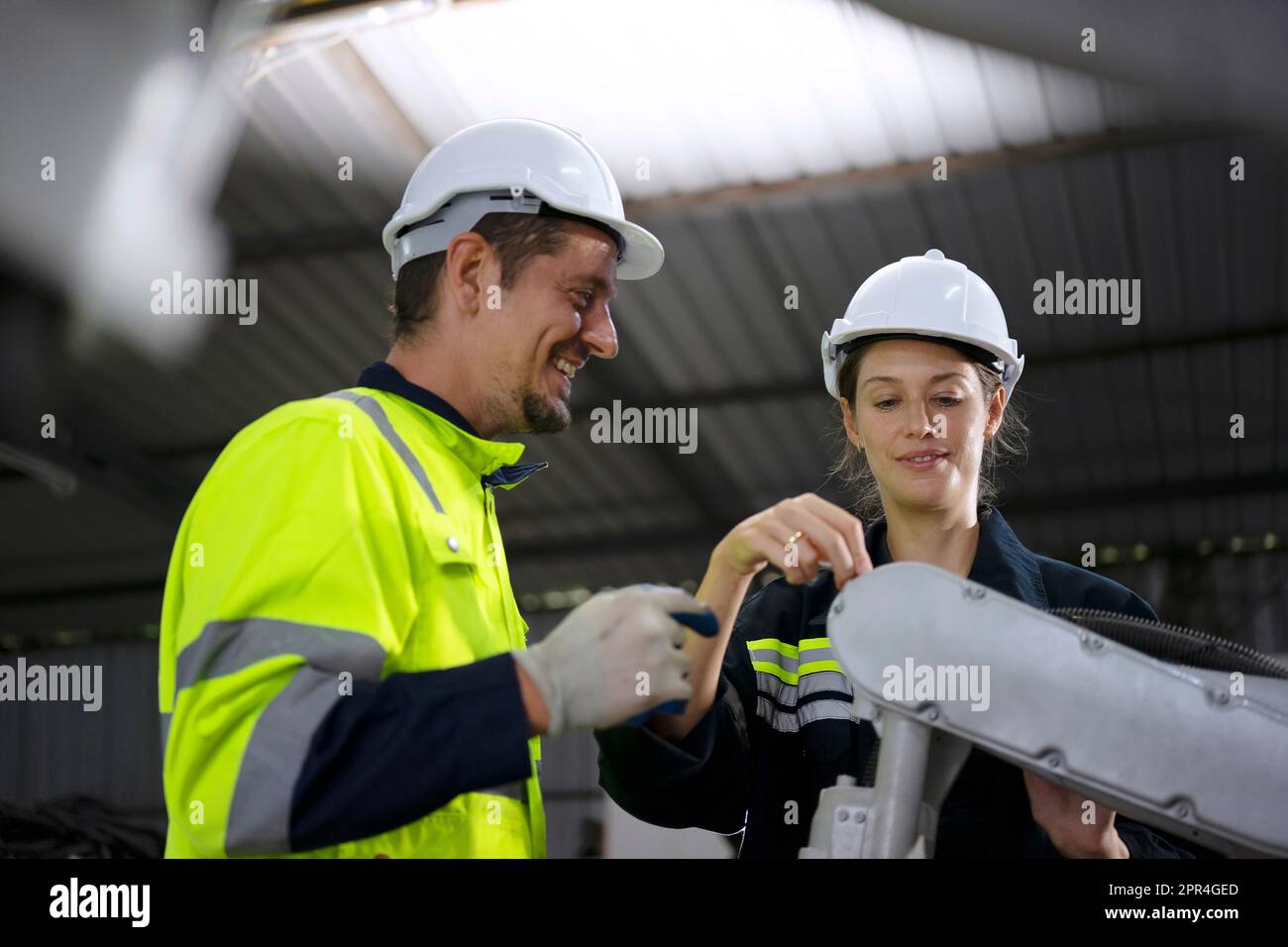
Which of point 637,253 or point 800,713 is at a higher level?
point 637,253

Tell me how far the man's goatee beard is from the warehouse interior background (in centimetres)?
372

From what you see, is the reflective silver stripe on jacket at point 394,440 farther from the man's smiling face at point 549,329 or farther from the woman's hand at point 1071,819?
the woman's hand at point 1071,819

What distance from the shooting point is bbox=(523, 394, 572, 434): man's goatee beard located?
2477 millimetres

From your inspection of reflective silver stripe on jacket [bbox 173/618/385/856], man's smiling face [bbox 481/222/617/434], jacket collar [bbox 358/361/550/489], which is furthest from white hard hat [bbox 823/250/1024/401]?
reflective silver stripe on jacket [bbox 173/618/385/856]

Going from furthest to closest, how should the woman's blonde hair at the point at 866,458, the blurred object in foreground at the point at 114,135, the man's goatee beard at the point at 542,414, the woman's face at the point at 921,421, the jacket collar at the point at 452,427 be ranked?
the blurred object in foreground at the point at 114,135, the woman's blonde hair at the point at 866,458, the woman's face at the point at 921,421, the man's goatee beard at the point at 542,414, the jacket collar at the point at 452,427

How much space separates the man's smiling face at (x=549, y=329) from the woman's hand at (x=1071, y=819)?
3.59ft

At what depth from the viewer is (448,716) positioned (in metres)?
1.83

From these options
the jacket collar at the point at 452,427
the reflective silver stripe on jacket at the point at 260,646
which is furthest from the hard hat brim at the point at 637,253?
the reflective silver stripe on jacket at the point at 260,646

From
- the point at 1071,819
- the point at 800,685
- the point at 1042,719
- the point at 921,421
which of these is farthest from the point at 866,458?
the point at 1042,719

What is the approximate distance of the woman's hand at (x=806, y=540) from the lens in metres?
2.22

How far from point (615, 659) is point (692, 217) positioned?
6.39m

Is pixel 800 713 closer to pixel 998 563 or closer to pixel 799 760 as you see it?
pixel 799 760

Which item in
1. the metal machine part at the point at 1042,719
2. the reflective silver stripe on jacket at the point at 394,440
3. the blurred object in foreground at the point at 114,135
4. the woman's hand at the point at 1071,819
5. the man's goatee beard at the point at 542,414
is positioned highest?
the blurred object in foreground at the point at 114,135

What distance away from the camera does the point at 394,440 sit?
7.18ft
